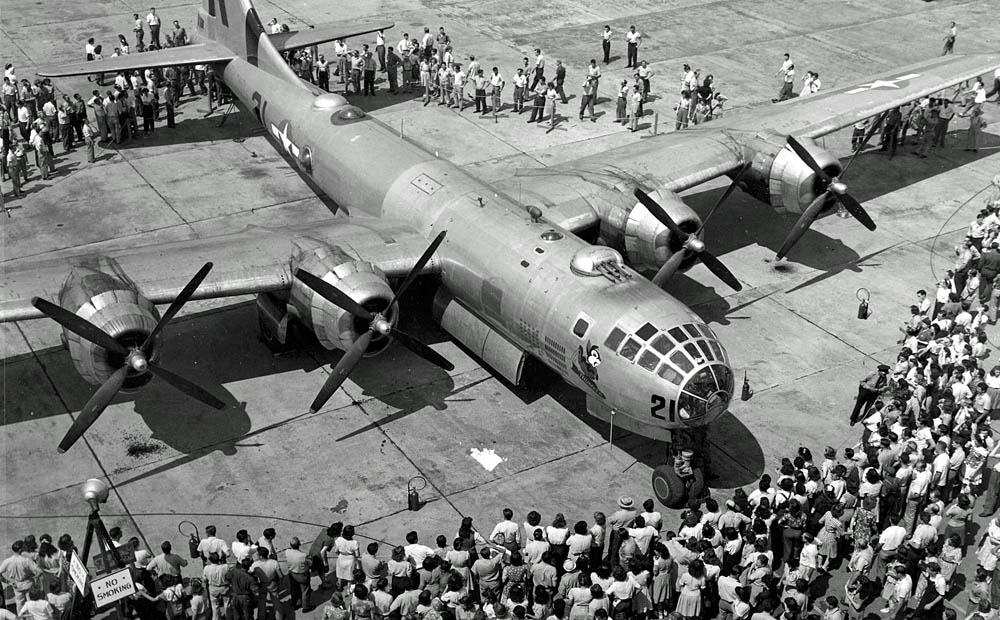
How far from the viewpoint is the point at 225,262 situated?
25328 millimetres

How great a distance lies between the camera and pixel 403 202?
28.1 m

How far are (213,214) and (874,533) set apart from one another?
22.0 meters

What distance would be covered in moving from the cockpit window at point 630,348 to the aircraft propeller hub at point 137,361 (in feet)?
31.7

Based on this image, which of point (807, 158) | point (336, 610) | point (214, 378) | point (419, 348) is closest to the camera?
point (336, 610)

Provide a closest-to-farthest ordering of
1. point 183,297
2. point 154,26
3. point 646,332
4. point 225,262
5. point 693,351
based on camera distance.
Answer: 1. point 693,351
2. point 646,332
3. point 183,297
4. point 225,262
5. point 154,26

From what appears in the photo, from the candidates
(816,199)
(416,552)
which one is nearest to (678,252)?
(816,199)

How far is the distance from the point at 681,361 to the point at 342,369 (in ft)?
23.6

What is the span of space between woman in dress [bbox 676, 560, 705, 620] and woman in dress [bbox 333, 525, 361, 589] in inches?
220

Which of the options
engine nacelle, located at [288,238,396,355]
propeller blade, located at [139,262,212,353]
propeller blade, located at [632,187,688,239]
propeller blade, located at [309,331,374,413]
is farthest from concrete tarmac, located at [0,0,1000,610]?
propeller blade, located at [632,187,688,239]

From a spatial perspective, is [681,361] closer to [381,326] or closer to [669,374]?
[669,374]

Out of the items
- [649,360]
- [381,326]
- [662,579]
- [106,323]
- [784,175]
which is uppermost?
[784,175]

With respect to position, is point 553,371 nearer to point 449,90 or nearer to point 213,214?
point 213,214

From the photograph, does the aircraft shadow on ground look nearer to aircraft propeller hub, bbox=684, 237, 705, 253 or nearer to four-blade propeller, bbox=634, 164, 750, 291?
four-blade propeller, bbox=634, 164, 750, 291

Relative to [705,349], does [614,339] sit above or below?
below
